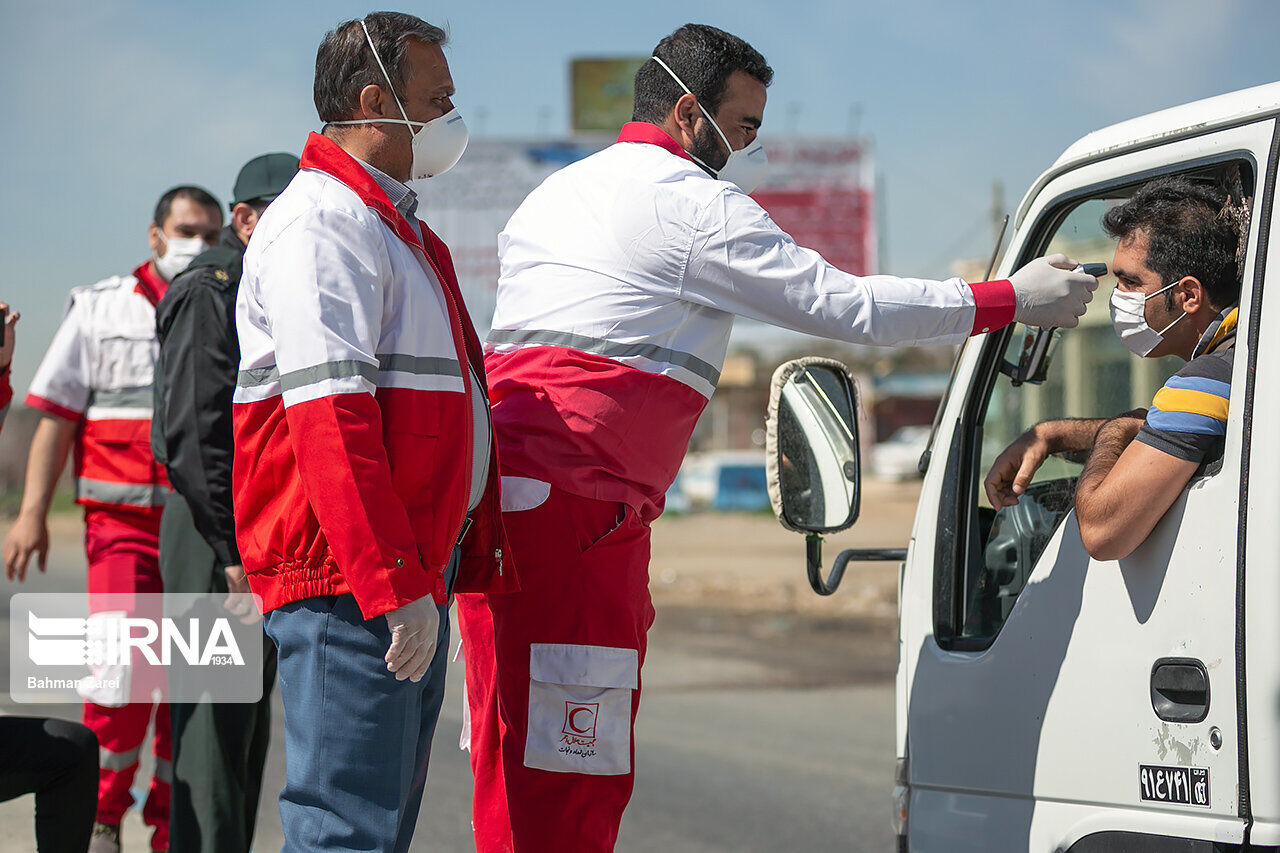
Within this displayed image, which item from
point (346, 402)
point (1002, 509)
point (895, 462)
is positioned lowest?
point (895, 462)

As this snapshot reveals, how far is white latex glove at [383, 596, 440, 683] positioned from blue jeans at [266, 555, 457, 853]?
0.05m

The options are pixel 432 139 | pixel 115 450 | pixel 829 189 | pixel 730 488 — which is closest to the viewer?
pixel 432 139

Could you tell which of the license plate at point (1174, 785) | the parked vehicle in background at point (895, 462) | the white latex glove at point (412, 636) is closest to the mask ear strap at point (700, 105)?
the white latex glove at point (412, 636)

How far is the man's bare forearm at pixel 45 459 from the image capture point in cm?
447

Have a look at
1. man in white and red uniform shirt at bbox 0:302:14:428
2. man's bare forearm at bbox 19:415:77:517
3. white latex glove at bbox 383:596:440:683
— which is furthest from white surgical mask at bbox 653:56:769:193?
man's bare forearm at bbox 19:415:77:517

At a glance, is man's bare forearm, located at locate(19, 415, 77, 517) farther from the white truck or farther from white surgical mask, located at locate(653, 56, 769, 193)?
the white truck

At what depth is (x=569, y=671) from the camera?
2.65m

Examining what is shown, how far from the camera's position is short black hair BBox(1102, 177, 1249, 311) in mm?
2424

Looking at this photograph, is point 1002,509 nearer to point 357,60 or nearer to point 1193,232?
point 1193,232

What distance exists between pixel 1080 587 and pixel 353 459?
133 centimetres

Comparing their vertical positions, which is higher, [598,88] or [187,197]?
[598,88]

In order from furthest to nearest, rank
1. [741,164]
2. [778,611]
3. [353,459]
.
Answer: [778,611], [741,164], [353,459]

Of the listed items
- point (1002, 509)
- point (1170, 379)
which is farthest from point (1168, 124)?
point (1002, 509)

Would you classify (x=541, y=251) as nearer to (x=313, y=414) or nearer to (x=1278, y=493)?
(x=313, y=414)
